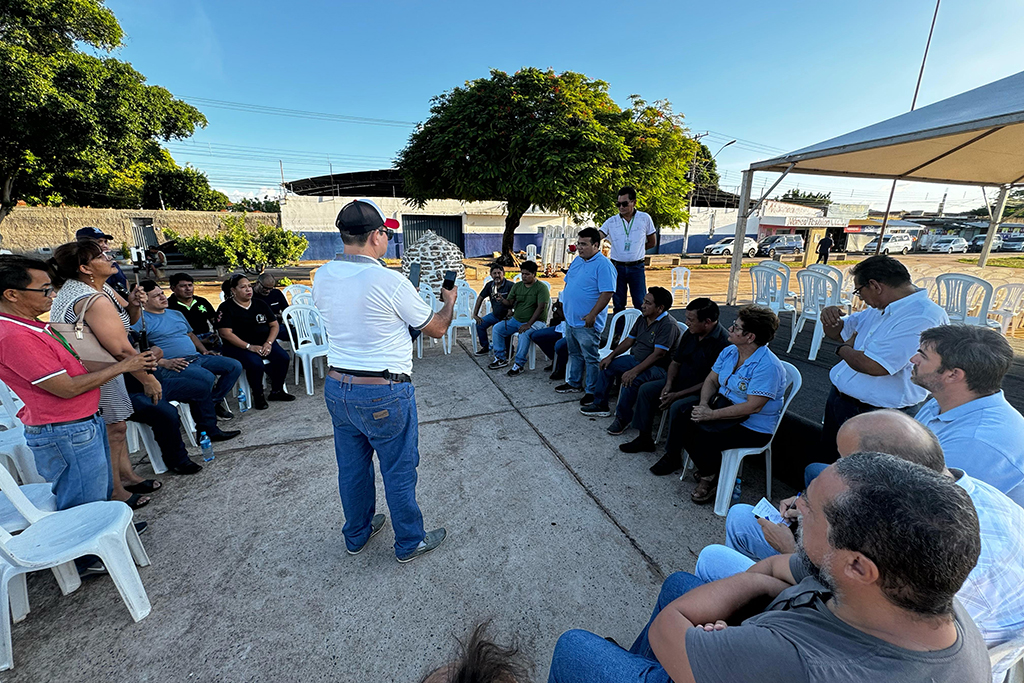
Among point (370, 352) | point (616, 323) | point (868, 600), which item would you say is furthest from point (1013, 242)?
point (370, 352)

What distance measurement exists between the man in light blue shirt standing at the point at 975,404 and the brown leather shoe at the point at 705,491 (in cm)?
131

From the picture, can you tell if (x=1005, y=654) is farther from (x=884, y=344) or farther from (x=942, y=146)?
(x=942, y=146)

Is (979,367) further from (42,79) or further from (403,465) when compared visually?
(42,79)

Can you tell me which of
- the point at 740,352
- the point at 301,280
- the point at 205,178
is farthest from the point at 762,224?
the point at 205,178

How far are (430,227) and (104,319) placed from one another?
2328 cm

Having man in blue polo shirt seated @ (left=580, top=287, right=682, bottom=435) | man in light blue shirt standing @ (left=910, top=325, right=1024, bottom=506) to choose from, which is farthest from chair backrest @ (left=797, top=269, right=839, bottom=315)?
man in light blue shirt standing @ (left=910, top=325, right=1024, bottom=506)

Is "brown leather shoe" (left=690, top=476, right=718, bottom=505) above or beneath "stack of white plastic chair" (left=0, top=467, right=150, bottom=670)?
beneath

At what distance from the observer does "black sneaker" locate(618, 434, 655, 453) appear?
3418 mm

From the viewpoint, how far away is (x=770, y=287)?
6398mm

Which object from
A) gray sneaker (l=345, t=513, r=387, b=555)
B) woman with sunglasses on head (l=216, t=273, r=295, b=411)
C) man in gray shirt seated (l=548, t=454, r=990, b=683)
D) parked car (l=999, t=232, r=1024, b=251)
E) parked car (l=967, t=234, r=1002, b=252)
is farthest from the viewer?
parked car (l=967, t=234, r=1002, b=252)

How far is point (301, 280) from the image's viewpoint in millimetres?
14742

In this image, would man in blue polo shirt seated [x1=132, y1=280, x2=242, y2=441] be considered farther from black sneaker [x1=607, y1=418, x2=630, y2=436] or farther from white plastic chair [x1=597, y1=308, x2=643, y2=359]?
white plastic chair [x1=597, y1=308, x2=643, y2=359]

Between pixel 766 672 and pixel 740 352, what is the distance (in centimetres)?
227

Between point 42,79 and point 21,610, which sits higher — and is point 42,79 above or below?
above
